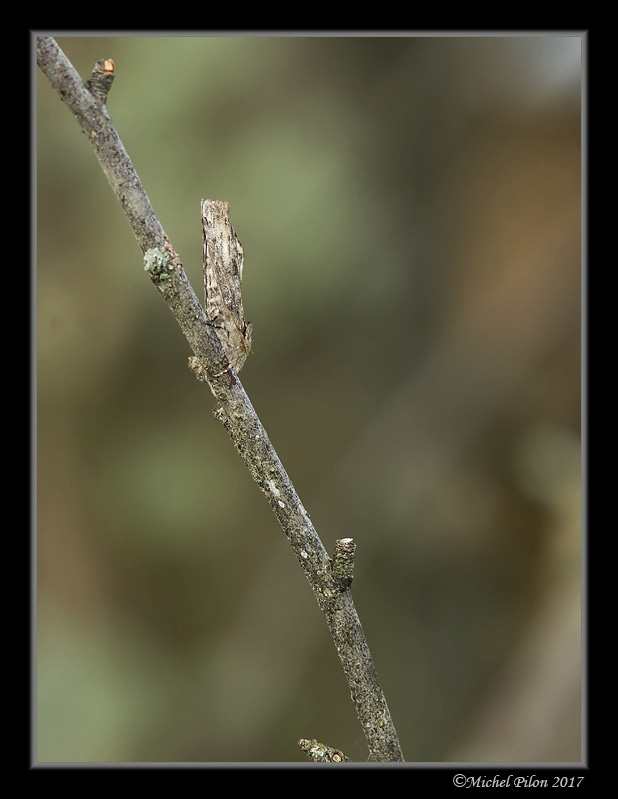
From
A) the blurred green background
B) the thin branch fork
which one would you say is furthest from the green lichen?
the blurred green background

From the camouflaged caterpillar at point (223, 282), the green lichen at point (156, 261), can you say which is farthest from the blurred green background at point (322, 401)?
the green lichen at point (156, 261)

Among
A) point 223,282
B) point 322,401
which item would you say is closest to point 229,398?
point 223,282

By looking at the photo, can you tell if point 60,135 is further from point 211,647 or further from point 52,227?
point 211,647

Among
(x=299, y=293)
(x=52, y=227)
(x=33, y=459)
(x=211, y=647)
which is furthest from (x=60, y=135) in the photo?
(x=211, y=647)

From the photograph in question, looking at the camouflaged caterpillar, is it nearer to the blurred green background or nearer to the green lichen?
the green lichen

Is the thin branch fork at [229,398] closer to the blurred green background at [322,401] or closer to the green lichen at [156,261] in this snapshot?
the green lichen at [156,261]

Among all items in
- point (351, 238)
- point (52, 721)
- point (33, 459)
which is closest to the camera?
point (33, 459)
